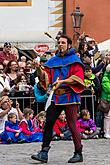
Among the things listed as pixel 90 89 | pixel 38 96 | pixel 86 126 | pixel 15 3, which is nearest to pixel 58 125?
pixel 86 126

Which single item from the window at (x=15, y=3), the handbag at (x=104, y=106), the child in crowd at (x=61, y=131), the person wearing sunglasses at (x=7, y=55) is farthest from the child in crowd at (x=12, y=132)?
the window at (x=15, y=3)

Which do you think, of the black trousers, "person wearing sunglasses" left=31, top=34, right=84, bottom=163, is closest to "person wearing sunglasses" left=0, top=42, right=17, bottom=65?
"person wearing sunglasses" left=31, top=34, right=84, bottom=163

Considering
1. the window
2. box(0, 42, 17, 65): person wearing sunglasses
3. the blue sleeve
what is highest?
the window

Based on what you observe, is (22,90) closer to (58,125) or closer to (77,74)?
(58,125)

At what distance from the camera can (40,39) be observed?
2195 cm

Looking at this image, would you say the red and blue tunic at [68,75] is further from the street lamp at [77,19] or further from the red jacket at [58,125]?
the street lamp at [77,19]

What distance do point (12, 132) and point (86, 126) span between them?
1.57 metres

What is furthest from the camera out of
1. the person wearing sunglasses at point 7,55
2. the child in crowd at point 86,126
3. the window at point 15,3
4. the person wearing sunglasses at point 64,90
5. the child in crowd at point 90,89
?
the window at point 15,3

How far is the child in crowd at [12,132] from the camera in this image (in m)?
12.5

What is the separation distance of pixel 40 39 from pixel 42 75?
478 inches

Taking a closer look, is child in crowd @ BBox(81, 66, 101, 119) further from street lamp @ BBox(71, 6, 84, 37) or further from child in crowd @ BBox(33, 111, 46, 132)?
street lamp @ BBox(71, 6, 84, 37)

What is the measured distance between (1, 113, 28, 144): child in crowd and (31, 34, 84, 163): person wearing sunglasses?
2871 millimetres

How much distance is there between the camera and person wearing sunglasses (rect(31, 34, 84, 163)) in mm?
9695

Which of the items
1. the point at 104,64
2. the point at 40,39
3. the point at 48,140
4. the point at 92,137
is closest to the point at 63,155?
the point at 48,140
